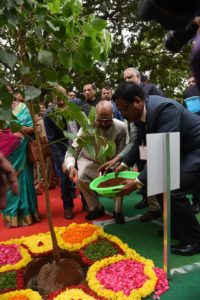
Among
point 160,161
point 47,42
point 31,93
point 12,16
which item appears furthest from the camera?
point 160,161

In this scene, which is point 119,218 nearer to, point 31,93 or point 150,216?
point 150,216

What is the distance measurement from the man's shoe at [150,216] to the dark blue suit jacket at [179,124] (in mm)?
1177

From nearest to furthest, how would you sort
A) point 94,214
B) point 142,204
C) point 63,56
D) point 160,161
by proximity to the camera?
point 63,56 → point 160,161 → point 94,214 → point 142,204

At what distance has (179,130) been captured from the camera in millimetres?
3053

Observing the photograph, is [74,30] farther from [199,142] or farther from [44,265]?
[44,265]

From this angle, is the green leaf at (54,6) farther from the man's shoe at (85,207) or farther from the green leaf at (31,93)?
the man's shoe at (85,207)

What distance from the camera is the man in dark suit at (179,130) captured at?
301 cm

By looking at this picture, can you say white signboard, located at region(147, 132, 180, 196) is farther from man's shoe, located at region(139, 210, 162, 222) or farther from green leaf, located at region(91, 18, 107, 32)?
man's shoe, located at region(139, 210, 162, 222)

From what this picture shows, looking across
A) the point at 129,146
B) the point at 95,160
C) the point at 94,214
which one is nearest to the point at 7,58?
the point at 129,146

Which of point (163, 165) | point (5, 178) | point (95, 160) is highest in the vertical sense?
point (5, 178)

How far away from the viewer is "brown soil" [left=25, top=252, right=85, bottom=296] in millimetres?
2580

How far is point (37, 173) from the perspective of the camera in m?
6.05

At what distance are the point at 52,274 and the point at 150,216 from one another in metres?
1.74

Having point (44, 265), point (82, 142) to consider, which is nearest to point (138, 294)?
point (44, 265)
